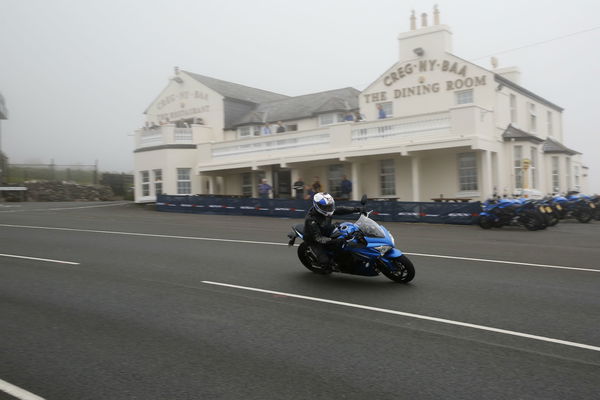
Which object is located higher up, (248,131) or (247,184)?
(248,131)

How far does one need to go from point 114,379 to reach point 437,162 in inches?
853

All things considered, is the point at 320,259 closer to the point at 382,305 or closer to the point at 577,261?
the point at 382,305

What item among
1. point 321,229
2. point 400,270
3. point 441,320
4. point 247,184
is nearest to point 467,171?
point 247,184

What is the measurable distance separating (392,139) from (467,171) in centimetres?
386

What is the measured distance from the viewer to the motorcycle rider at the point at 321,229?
8.45 m

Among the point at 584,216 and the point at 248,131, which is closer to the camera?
the point at 584,216

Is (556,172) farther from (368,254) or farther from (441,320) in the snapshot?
(441,320)

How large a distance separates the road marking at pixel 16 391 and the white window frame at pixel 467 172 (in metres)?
21.7

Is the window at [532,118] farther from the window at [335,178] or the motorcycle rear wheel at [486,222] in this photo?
the motorcycle rear wheel at [486,222]

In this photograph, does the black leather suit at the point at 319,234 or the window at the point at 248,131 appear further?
the window at the point at 248,131

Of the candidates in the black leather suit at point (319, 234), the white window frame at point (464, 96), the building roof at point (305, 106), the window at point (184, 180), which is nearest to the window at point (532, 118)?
the white window frame at point (464, 96)

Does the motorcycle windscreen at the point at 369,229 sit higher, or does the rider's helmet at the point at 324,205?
the rider's helmet at the point at 324,205

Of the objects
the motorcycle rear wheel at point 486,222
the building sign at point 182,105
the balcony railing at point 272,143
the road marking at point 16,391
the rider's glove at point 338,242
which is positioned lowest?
the road marking at point 16,391

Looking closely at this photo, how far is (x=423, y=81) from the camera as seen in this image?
24.7 m
